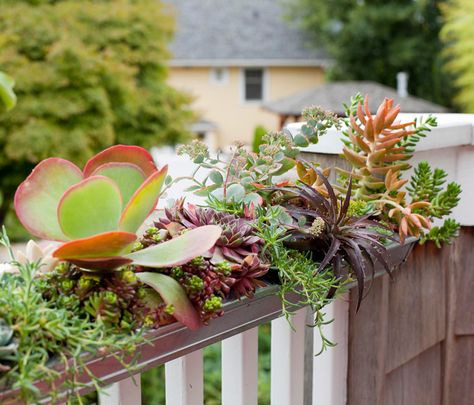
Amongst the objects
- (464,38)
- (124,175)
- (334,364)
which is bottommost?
(334,364)

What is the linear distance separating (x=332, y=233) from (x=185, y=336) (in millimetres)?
240

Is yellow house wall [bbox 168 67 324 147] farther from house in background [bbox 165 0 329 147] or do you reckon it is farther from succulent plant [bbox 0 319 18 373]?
succulent plant [bbox 0 319 18 373]

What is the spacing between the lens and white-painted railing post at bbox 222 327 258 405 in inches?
34.4

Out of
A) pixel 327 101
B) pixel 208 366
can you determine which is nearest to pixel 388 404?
pixel 208 366

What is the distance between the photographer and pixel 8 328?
51 centimetres

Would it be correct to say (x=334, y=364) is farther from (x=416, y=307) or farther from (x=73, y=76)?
(x=73, y=76)

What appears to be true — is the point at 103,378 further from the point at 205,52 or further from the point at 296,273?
the point at 205,52

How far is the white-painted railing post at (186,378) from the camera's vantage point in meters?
0.81

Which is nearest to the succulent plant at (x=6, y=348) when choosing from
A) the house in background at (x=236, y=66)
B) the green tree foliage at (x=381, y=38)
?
the house in background at (x=236, y=66)

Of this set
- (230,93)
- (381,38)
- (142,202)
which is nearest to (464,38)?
(381,38)

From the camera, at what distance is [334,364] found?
104 cm

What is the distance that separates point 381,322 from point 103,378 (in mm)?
592

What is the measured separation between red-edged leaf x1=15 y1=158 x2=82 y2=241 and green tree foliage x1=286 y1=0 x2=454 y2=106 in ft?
58.6

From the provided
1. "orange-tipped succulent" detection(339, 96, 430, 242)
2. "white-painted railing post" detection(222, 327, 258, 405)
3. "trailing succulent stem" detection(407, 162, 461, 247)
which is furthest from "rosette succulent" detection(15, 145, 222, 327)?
"trailing succulent stem" detection(407, 162, 461, 247)
